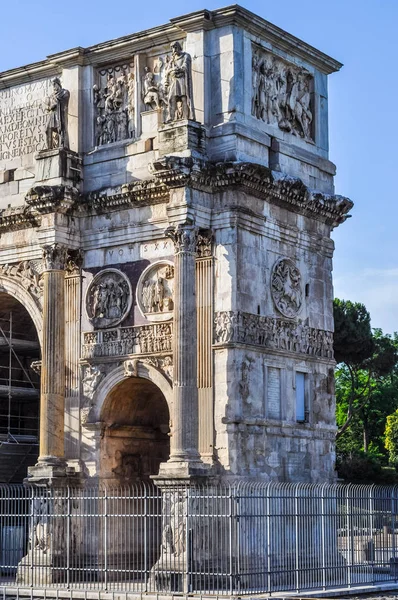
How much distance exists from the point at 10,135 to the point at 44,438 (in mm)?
8343

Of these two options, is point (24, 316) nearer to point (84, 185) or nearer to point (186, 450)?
point (84, 185)

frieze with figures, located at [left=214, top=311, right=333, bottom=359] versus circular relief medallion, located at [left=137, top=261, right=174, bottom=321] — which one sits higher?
circular relief medallion, located at [left=137, top=261, right=174, bottom=321]

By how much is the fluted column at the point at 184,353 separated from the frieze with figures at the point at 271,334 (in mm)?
738

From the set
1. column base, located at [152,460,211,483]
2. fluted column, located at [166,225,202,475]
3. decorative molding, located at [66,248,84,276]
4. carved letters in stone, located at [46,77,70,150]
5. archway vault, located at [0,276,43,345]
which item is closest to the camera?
column base, located at [152,460,211,483]

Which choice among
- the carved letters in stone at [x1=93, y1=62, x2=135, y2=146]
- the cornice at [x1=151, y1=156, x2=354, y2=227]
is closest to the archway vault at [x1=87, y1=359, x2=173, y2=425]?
the cornice at [x1=151, y1=156, x2=354, y2=227]

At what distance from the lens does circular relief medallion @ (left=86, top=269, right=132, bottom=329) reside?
30.2 metres

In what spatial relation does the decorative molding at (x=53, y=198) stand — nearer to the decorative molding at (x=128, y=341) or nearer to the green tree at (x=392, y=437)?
the decorative molding at (x=128, y=341)

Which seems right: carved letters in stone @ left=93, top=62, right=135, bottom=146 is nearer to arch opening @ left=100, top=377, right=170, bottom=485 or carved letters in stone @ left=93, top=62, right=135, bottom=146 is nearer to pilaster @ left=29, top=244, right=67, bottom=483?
pilaster @ left=29, top=244, right=67, bottom=483

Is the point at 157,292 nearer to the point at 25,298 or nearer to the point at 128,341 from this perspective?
the point at 128,341

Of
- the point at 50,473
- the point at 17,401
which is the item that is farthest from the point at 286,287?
the point at 17,401

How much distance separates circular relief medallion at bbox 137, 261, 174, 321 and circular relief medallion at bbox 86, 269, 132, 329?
420 mm

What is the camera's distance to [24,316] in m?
35.8

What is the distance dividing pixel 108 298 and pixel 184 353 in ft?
11.1

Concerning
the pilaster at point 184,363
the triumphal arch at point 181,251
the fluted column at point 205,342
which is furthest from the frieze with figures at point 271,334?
the pilaster at point 184,363
